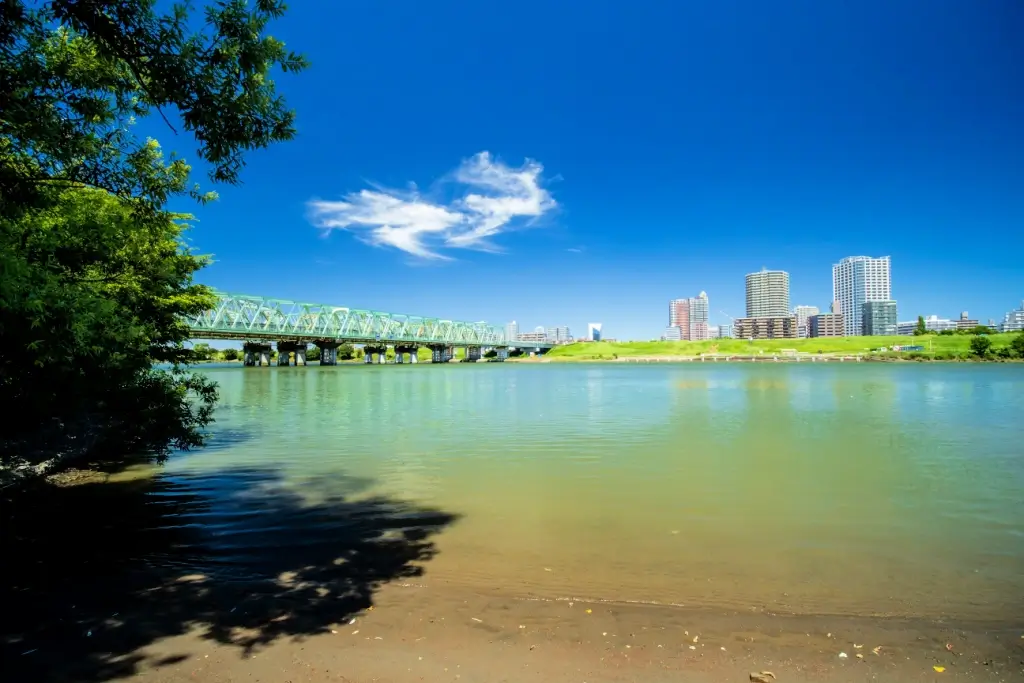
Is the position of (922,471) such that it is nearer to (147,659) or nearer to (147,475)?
(147,659)

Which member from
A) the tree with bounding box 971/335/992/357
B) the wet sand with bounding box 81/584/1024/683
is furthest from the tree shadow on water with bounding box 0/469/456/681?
the tree with bounding box 971/335/992/357

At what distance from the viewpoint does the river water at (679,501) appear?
8031mm

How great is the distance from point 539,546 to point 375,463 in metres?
9.37

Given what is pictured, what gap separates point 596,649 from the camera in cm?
605

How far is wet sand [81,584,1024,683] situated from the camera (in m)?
5.48

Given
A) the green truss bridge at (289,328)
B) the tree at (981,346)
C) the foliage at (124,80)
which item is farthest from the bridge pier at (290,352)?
the tree at (981,346)

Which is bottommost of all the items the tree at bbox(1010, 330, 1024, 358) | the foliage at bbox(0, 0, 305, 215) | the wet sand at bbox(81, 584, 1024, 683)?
the wet sand at bbox(81, 584, 1024, 683)

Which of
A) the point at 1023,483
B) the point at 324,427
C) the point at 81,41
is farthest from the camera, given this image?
the point at 324,427

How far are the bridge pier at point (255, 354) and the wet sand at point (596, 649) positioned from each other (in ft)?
552

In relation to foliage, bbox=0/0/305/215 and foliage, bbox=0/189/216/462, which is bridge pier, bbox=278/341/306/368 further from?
foliage, bbox=0/0/305/215

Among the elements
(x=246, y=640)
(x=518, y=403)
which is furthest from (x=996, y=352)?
(x=246, y=640)

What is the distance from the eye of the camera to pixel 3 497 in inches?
406

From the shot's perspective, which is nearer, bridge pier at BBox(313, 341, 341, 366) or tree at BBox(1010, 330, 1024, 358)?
tree at BBox(1010, 330, 1024, 358)

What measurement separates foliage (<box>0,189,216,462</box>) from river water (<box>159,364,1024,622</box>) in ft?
8.67
